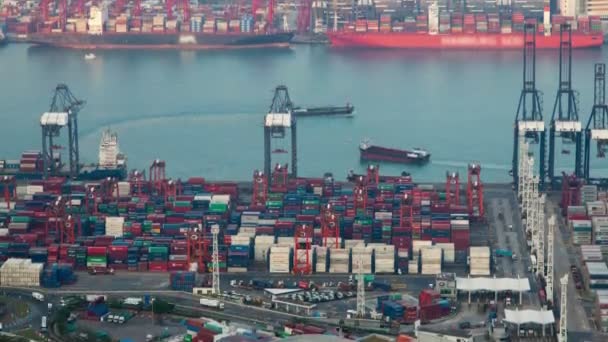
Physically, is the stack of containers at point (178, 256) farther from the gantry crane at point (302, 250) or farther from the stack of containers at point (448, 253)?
the stack of containers at point (448, 253)

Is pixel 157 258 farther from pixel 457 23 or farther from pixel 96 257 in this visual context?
pixel 457 23

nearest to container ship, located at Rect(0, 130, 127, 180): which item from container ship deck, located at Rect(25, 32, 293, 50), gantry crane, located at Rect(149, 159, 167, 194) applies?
gantry crane, located at Rect(149, 159, 167, 194)

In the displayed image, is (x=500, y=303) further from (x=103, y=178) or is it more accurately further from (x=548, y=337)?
(x=103, y=178)

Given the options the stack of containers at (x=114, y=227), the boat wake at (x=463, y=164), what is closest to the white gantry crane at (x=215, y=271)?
the stack of containers at (x=114, y=227)

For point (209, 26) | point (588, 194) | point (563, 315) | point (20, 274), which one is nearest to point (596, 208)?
point (588, 194)

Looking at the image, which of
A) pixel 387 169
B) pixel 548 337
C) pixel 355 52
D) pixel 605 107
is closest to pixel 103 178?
pixel 387 169

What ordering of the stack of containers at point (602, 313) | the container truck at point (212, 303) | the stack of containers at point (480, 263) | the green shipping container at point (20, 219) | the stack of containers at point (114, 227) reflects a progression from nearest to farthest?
the stack of containers at point (602, 313)
the container truck at point (212, 303)
the stack of containers at point (480, 263)
the stack of containers at point (114, 227)
the green shipping container at point (20, 219)

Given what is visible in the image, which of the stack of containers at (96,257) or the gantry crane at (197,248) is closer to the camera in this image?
the gantry crane at (197,248)

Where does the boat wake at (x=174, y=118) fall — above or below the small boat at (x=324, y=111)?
below
